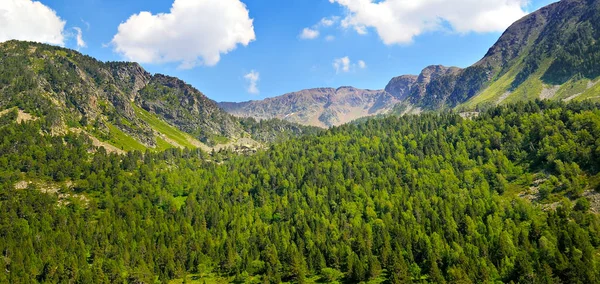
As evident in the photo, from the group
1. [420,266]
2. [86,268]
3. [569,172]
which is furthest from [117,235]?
[569,172]

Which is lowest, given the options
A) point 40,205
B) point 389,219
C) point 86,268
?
point 389,219

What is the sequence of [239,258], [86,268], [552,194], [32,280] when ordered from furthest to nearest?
[552,194], [239,258], [86,268], [32,280]

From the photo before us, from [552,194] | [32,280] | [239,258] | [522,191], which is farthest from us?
[522,191]

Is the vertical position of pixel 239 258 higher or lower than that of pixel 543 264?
higher

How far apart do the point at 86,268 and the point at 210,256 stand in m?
46.5

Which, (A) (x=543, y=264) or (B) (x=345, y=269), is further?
(B) (x=345, y=269)

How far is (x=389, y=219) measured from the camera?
186 meters

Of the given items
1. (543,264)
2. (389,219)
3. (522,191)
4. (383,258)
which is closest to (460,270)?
(543,264)

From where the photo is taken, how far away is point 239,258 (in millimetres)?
157750

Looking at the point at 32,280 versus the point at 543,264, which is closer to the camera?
the point at 543,264

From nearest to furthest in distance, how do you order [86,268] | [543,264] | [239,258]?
[543,264] < [86,268] < [239,258]

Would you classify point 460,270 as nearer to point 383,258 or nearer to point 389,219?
point 383,258

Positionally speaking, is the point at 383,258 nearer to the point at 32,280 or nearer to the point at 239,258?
the point at 239,258

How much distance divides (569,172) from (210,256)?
165477mm
